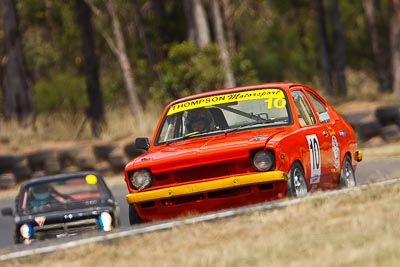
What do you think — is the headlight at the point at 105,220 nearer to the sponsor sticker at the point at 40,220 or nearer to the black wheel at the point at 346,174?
the sponsor sticker at the point at 40,220

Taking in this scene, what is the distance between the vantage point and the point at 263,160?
11.7 metres

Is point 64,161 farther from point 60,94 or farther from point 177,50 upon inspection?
point 60,94

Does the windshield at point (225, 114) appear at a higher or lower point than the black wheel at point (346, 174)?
higher

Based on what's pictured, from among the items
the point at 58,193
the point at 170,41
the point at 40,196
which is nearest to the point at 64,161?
the point at 58,193

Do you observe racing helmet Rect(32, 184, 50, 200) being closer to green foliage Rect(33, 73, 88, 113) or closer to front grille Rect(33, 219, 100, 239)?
front grille Rect(33, 219, 100, 239)

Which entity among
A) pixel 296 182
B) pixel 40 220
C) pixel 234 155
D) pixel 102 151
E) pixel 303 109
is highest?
pixel 303 109

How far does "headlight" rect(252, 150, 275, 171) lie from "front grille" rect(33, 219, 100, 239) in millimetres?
3678

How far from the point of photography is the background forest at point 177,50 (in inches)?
1475

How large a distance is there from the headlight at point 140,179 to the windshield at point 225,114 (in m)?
0.98

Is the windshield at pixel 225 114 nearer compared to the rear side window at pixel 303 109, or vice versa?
the windshield at pixel 225 114

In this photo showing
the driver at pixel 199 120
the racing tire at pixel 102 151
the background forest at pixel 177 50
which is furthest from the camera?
the background forest at pixel 177 50

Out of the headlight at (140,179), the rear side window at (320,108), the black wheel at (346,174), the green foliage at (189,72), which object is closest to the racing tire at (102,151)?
the green foliage at (189,72)

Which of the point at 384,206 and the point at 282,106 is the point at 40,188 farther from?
the point at 384,206

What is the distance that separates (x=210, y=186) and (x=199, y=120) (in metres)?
1.58
